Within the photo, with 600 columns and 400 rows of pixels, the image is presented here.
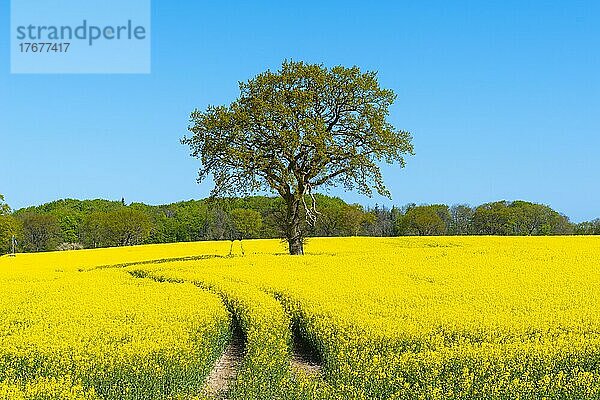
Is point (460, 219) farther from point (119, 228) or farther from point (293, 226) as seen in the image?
point (293, 226)

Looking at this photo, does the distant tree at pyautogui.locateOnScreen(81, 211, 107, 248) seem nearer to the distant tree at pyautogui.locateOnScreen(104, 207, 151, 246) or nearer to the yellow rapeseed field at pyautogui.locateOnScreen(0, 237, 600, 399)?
the distant tree at pyautogui.locateOnScreen(104, 207, 151, 246)

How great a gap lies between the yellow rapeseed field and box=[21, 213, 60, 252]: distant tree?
69.3 metres

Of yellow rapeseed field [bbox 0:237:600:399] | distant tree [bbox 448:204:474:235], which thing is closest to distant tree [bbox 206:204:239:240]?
distant tree [bbox 448:204:474:235]

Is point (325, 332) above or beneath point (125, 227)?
beneath

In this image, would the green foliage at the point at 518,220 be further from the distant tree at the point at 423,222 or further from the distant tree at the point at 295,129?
the distant tree at the point at 295,129

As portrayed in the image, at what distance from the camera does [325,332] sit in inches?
490

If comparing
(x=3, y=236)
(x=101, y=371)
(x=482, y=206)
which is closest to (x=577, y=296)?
(x=101, y=371)

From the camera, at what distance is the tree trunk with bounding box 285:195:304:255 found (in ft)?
93.1

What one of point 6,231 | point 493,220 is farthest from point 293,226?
point 493,220

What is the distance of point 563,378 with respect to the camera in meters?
9.84

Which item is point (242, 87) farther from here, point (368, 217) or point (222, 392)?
point (368, 217)

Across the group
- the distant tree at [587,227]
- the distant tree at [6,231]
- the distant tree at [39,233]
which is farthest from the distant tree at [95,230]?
the distant tree at [587,227]

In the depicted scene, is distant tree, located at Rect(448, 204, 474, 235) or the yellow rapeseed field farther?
distant tree, located at Rect(448, 204, 474, 235)

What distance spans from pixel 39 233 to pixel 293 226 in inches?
2647
